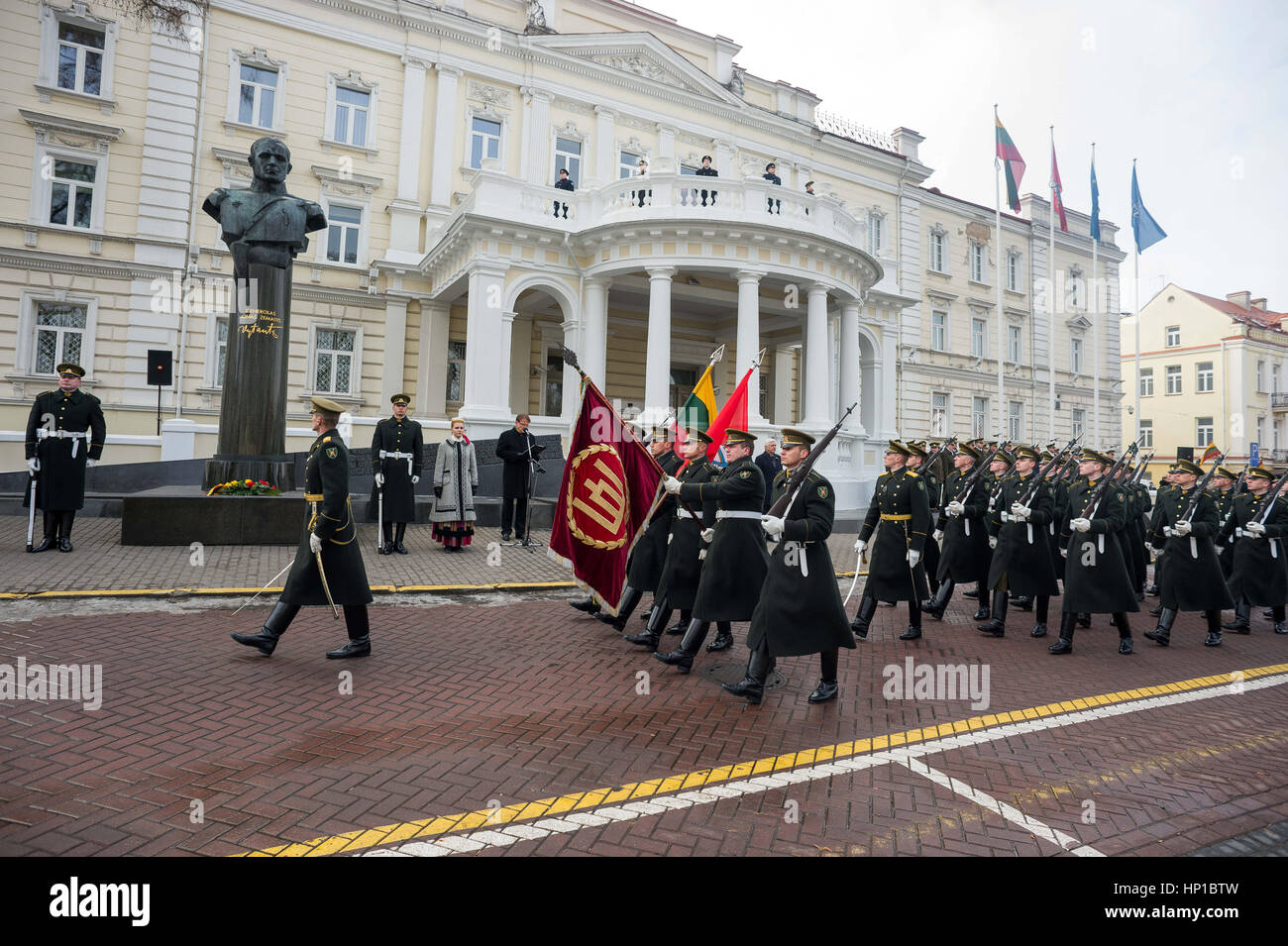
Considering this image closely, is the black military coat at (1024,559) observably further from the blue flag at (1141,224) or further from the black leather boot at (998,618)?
the blue flag at (1141,224)

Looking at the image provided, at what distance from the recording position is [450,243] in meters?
18.2

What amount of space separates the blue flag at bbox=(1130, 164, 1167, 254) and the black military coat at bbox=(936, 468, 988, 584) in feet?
78.1

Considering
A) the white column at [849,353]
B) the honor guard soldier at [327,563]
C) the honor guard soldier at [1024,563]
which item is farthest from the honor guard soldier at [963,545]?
the white column at [849,353]

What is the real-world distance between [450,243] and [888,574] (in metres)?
15.0

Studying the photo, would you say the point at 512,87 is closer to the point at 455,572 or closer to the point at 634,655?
the point at 455,572

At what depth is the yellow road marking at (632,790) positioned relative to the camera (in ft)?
9.52

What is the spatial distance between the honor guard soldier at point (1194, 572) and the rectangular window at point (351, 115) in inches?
863

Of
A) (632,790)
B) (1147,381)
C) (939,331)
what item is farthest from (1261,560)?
(1147,381)

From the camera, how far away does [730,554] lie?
5.72 m

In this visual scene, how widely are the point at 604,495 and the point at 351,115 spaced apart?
64.2ft

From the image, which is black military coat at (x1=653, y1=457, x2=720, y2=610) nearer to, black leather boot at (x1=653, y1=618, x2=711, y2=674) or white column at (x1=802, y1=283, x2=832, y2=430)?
black leather boot at (x1=653, y1=618, x2=711, y2=674)

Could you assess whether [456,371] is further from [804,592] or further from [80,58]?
[804,592]

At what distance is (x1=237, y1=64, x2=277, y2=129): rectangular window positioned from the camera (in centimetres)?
1972

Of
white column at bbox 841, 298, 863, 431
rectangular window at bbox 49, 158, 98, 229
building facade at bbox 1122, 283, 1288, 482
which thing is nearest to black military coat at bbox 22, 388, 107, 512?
rectangular window at bbox 49, 158, 98, 229
